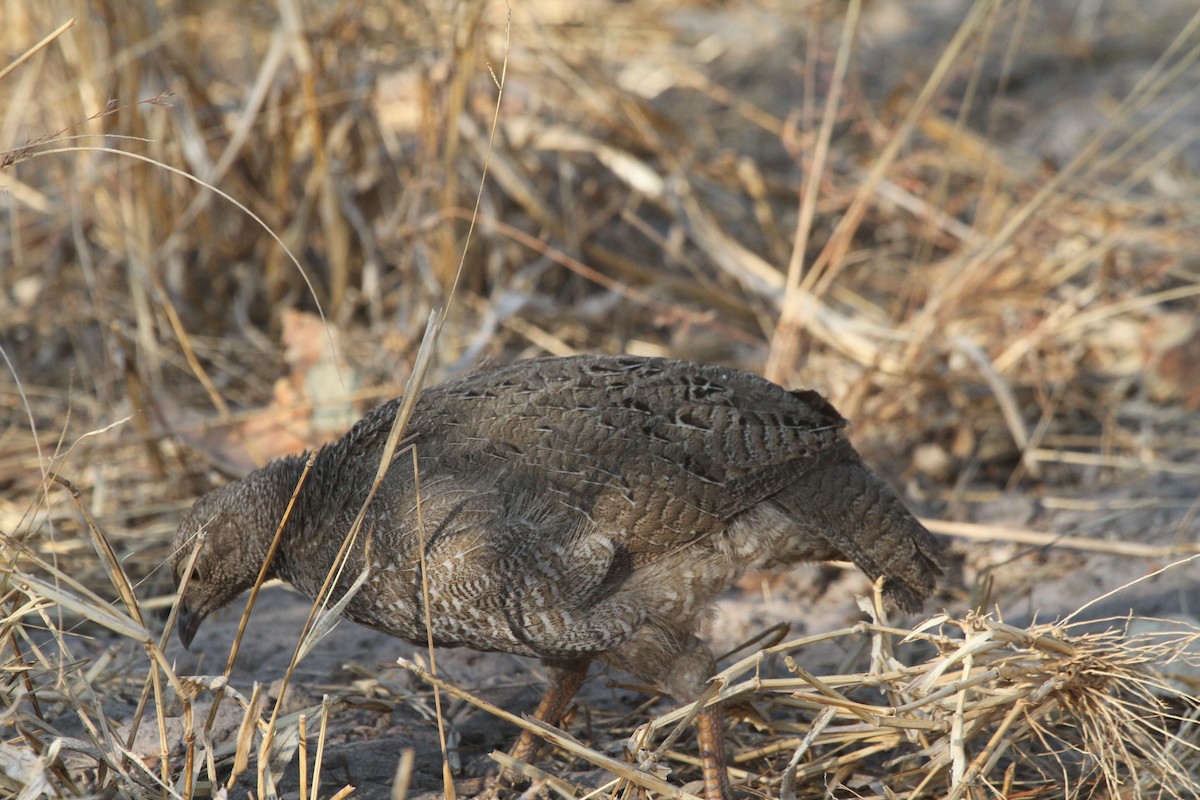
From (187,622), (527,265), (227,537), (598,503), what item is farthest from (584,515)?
(527,265)

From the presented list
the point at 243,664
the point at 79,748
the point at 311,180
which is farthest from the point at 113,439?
the point at 79,748

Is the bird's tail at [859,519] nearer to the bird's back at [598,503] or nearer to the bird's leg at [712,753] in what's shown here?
the bird's back at [598,503]

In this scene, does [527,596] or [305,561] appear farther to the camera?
[305,561]

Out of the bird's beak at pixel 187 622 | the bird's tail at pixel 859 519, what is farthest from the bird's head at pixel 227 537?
the bird's tail at pixel 859 519

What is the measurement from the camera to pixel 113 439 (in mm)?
4621

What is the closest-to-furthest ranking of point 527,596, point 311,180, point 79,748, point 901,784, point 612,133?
point 79,748, point 527,596, point 901,784, point 311,180, point 612,133

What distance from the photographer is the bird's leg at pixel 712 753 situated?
123 inches

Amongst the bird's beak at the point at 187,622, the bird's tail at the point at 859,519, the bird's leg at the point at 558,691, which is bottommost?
A: the bird's leg at the point at 558,691

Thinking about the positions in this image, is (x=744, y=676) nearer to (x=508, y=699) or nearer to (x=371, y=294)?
(x=508, y=699)

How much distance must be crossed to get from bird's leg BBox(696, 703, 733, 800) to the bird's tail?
1.92 feet

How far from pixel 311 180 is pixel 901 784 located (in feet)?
12.9

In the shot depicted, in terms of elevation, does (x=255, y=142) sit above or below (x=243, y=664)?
above

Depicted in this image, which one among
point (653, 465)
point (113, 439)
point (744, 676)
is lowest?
point (744, 676)

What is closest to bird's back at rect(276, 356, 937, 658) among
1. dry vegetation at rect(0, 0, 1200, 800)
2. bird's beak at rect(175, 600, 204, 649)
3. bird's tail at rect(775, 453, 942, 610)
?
bird's tail at rect(775, 453, 942, 610)
